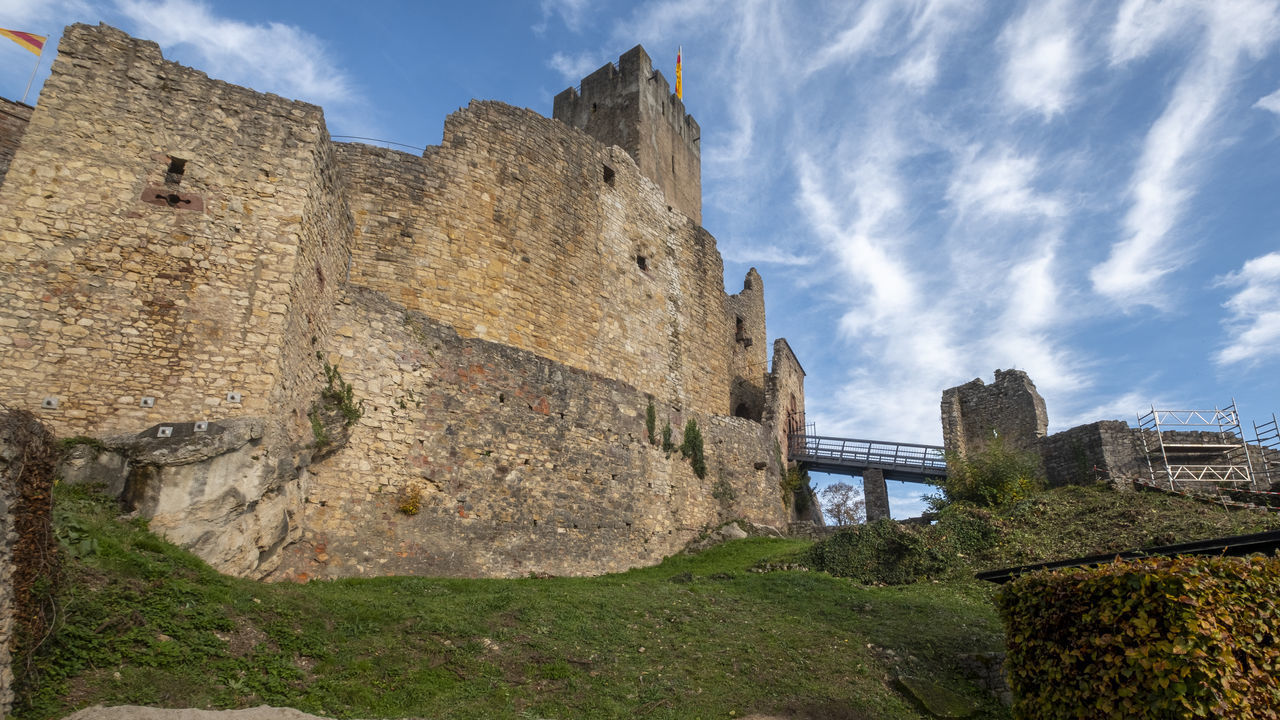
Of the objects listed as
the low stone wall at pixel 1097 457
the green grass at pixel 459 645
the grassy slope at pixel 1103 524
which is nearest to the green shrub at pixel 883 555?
the grassy slope at pixel 1103 524

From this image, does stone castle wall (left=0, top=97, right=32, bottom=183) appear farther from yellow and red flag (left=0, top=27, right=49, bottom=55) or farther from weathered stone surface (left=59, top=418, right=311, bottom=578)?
weathered stone surface (left=59, top=418, right=311, bottom=578)

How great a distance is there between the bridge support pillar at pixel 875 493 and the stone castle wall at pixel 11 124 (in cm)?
2295

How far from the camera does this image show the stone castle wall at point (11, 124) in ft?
42.1

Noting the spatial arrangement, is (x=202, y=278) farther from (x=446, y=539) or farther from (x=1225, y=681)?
(x=1225, y=681)

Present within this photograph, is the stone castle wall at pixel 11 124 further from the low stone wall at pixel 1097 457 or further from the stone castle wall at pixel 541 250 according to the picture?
the low stone wall at pixel 1097 457

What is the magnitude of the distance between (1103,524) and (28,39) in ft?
81.1

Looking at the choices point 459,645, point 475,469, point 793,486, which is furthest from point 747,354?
point 459,645

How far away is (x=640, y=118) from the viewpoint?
24672mm

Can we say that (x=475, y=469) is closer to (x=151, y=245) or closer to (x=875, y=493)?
(x=151, y=245)

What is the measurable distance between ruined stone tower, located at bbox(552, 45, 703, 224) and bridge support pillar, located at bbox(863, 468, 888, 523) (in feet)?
36.7

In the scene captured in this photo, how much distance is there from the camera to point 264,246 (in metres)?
10.2

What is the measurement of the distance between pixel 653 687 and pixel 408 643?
285cm

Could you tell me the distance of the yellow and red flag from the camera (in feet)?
52.6

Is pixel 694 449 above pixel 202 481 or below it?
above
